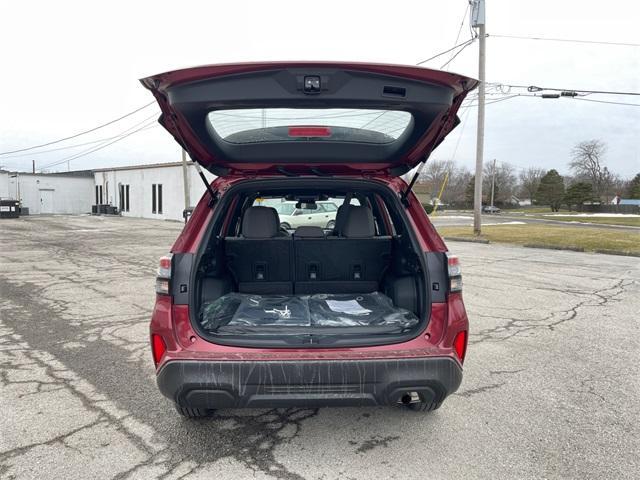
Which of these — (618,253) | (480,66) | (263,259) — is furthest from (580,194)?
(263,259)

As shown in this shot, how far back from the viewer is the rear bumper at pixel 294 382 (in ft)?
7.39

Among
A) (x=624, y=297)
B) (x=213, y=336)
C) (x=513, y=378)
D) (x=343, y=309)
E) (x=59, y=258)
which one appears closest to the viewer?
(x=213, y=336)

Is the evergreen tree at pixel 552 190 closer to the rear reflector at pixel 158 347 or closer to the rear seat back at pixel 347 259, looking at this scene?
the rear seat back at pixel 347 259

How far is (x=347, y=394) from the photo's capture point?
2.28 meters

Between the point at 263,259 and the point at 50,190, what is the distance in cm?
4164

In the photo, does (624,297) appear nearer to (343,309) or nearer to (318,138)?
(343,309)

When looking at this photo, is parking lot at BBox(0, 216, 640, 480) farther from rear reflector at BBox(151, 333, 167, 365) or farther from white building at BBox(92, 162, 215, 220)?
white building at BBox(92, 162, 215, 220)

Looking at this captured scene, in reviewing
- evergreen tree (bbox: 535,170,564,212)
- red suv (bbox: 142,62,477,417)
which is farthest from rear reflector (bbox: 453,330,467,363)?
evergreen tree (bbox: 535,170,564,212)

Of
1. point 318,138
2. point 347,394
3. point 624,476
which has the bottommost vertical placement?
point 624,476

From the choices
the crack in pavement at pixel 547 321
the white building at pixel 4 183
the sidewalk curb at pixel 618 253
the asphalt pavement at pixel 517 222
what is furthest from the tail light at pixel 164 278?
the white building at pixel 4 183

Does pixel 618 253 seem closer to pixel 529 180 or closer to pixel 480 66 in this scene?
pixel 480 66

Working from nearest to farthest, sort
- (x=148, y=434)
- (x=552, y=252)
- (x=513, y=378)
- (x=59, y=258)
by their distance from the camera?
(x=148, y=434)
(x=513, y=378)
(x=59, y=258)
(x=552, y=252)

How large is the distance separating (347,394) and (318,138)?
153 cm

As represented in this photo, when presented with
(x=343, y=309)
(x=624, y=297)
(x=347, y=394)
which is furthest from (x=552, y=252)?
(x=347, y=394)
